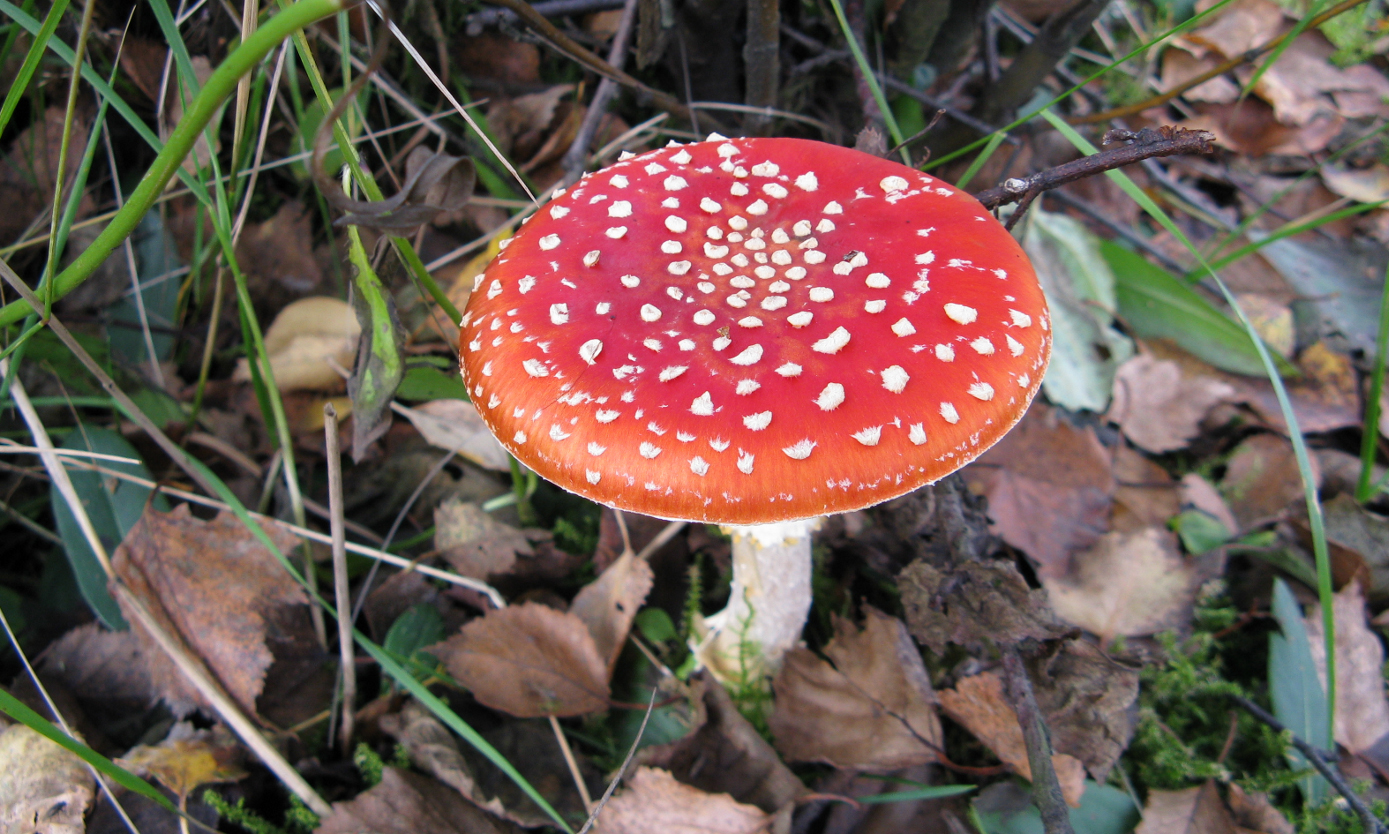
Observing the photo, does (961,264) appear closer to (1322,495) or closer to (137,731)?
Result: (1322,495)

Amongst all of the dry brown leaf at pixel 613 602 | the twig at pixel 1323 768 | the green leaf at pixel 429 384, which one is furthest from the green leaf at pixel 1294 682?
the green leaf at pixel 429 384

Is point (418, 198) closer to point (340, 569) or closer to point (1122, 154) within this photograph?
point (340, 569)

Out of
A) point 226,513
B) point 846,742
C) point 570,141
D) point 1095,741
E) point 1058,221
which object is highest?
point 570,141

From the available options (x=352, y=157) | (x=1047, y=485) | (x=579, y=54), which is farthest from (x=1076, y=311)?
(x=352, y=157)

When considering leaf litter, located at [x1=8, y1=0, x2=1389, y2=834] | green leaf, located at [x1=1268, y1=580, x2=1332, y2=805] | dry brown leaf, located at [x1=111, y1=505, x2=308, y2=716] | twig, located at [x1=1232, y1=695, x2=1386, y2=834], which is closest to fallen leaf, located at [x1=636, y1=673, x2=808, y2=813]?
leaf litter, located at [x1=8, y1=0, x2=1389, y2=834]

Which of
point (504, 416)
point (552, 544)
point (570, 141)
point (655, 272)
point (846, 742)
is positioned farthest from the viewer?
point (570, 141)

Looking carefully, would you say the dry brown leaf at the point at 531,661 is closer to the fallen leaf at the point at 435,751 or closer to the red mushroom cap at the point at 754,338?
the fallen leaf at the point at 435,751

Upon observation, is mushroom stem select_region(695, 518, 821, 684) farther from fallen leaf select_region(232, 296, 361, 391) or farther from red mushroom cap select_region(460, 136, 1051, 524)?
fallen leaf select_region(232, 296, 361, 391)

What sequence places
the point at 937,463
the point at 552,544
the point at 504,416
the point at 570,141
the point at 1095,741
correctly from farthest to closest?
the point at 570,141 < the point at 552,544 < the point at 1095,741 < the point at 504,416 < the point at 937,463

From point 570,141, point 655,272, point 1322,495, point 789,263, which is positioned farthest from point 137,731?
point 1322,495
